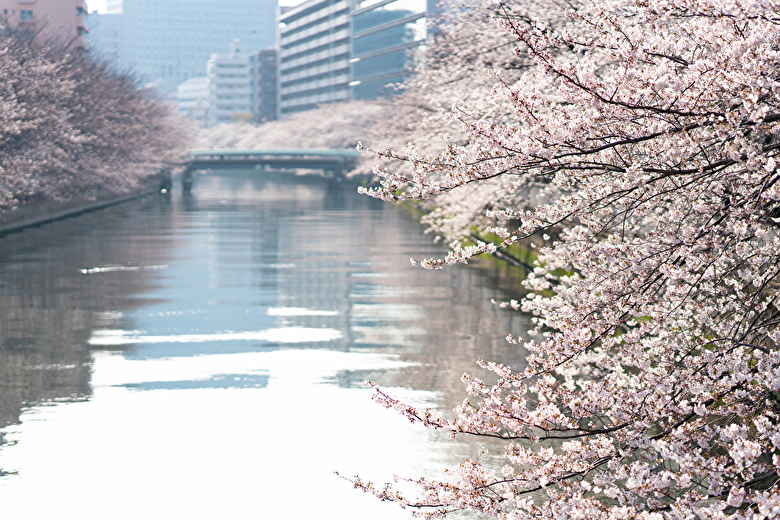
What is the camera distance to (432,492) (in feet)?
19.4

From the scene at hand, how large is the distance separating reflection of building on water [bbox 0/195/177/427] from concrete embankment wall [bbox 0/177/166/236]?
3.93 feet

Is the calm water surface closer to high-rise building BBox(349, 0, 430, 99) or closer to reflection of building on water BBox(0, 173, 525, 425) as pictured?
reflection of building on water BBox(0, 173, 525, 425)

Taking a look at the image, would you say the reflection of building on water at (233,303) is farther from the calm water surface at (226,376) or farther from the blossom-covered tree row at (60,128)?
the blossom-covered tree row at (60,128)

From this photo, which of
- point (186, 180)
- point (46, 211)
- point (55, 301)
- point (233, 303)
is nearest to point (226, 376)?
point (233, 303)

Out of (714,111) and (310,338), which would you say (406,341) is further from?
(714,111)

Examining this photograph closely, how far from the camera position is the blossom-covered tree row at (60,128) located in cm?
4538

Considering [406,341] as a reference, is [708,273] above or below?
above

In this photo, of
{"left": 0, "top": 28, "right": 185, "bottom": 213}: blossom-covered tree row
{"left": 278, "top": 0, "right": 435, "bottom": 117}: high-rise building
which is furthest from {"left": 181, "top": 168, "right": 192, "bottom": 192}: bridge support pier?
{"left": 278, "top": 0, "right": 435, "bottom": 117}: high-rise building

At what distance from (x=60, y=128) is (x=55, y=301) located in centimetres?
3434

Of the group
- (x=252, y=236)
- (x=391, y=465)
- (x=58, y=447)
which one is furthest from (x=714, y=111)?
(x=252, y=236)

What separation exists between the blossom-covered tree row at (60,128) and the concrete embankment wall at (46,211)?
0.44 metres

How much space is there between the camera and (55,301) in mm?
22031

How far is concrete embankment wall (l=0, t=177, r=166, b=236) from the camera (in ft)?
149

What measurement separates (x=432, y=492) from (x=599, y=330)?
1.41 meters
